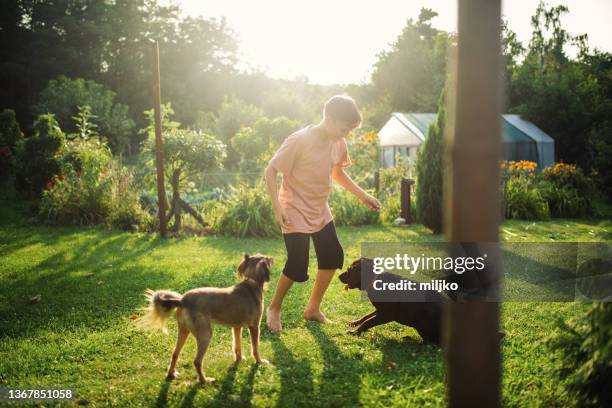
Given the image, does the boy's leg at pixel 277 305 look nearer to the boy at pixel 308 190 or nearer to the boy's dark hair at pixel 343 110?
the boy at pixel 308 190

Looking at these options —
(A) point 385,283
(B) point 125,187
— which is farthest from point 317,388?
(B) point 125,187

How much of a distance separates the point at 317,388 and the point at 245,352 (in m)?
1.02

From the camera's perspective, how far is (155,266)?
7.14 meters

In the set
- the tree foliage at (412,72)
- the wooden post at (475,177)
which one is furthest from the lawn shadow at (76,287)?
the tree foliage at (412,72)

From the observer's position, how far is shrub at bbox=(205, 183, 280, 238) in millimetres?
10055

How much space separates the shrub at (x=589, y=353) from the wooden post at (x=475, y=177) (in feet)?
3.16

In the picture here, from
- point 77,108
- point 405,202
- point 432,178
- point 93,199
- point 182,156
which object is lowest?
point 405,202

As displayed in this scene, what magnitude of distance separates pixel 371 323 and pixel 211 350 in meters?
1.49

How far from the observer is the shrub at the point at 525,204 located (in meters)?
12.2

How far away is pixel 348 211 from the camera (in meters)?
11.3

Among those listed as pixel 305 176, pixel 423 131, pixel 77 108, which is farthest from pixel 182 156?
pixel 77 108

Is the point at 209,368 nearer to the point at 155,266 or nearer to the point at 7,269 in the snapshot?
the point at 155,266

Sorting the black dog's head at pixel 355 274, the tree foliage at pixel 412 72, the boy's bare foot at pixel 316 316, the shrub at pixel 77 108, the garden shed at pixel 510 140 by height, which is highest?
the tree foliage at pixel 412 72

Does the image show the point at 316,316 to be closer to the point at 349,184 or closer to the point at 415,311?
the point at 415,311
